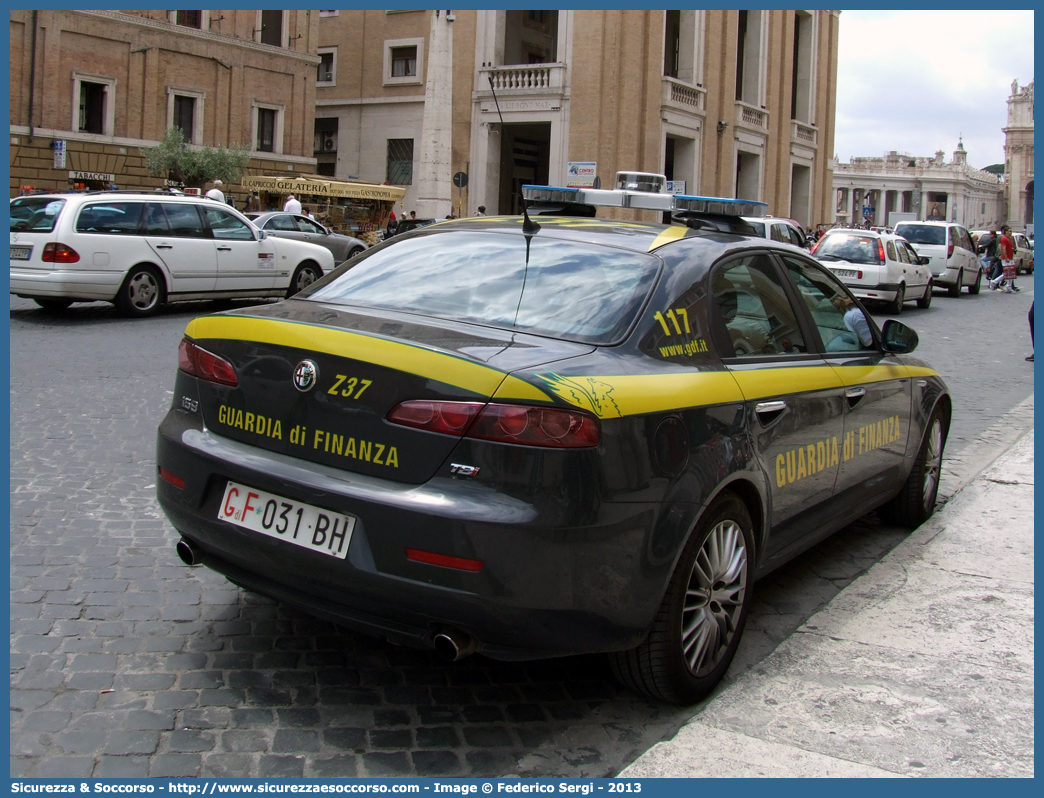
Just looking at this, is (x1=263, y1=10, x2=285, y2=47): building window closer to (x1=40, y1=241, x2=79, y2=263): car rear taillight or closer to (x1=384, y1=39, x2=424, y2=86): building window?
(x1=384, y1=39, x2=424, y2=86): building window

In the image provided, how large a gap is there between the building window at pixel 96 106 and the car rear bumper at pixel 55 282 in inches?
1071

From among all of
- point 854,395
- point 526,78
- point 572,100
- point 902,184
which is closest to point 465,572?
point 854,395

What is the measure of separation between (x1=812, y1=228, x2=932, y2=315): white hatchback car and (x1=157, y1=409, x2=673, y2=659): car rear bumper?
18608 mm

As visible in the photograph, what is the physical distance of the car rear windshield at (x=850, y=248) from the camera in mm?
21391

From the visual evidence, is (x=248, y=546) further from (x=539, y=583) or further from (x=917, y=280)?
(x=917, y=280)

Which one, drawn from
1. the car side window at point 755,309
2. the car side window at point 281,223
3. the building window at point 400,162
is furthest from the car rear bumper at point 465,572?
the building window at point 400,162

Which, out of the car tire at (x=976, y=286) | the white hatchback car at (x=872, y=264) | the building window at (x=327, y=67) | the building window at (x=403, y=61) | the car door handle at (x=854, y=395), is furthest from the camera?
the building window at (x=327, y=67)

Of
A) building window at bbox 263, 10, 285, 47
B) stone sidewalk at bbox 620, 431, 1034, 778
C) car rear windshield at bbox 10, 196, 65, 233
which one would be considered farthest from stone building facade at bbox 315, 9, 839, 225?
stone sidewalk at bbox 620, 431, 1034, 778

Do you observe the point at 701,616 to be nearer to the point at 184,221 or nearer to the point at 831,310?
the point at 831,310

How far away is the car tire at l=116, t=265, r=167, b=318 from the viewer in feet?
47.5

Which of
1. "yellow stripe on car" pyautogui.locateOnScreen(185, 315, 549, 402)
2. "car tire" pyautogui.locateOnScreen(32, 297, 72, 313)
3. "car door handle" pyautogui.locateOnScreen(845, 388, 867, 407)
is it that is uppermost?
"car tire" pyautogui.locateOnScreen(32, 297, 72, 313)

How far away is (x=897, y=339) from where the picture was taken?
17.4 ft

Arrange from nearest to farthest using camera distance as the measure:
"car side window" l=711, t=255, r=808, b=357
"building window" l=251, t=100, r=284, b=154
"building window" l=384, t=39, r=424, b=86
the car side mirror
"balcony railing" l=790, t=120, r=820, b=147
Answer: "car side window" l=711, t=255, r=808, b=357
the car side mirror
"building window" l=251, t=100, r=284, b=154
"building window" l=384, t=39, r=424, b=86
"balcony railing" l=790, t=120, r=820, b=147

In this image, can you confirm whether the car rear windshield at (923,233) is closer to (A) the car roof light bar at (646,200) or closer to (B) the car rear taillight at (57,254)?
(B) the car rear taillight at (57,254)
